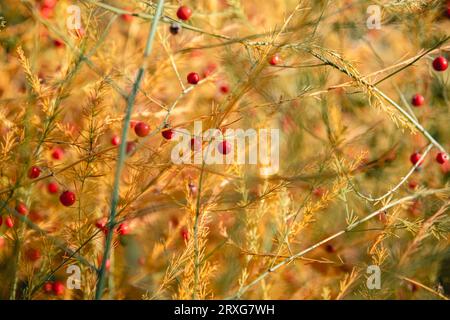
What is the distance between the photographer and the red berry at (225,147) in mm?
1369

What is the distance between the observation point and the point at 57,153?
1.79 metres

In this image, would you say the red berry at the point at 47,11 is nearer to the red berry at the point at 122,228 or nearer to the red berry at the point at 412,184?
the red berry at the point at 122,228

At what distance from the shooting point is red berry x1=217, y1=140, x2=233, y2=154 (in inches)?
53.9

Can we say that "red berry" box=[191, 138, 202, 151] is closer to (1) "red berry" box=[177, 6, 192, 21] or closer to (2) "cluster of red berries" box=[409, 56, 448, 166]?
(1) "red berry" box=[177, 6, 192, 21]

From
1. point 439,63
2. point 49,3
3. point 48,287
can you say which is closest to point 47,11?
point 49,3

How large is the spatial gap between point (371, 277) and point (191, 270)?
0.45 meters

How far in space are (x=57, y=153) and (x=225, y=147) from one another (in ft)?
2.19

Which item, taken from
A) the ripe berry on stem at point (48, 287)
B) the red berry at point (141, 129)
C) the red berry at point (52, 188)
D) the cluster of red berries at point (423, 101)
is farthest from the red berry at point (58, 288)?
the cluster of red berries at point (423, 101)

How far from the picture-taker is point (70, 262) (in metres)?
1.11

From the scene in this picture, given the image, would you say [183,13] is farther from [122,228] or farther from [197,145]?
[122,228]

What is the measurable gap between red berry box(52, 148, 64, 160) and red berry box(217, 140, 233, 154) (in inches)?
24.4

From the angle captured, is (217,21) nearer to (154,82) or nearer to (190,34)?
(190,34)

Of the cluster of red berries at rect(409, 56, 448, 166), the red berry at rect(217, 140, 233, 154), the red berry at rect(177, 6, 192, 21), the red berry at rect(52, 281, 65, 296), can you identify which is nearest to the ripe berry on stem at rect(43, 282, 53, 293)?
the red berry at rect(52, 281, 65, 296)
